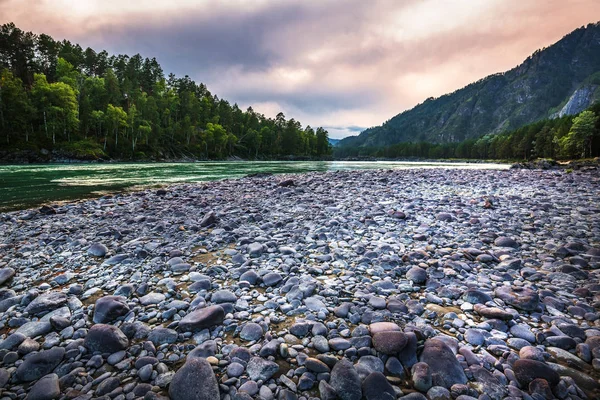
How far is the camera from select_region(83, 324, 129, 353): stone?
8.69 ft

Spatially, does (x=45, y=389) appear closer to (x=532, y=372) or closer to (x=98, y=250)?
(x=98, y=250)

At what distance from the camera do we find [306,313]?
10.6ft

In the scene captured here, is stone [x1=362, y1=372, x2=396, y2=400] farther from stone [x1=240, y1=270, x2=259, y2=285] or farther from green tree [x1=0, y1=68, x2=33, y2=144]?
green tree [x1=0, y1=68, x2=33, y2=144]

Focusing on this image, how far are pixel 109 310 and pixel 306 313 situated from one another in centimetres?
241

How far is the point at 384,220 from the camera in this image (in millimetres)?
7160

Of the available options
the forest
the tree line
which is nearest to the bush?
the forest

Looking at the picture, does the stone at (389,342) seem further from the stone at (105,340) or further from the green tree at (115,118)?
the green tree at (115,118)

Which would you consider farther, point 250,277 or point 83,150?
point 83,150

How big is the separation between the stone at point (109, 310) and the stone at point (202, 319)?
86cm

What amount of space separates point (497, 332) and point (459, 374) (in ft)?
3.16

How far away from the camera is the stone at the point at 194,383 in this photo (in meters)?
2.06

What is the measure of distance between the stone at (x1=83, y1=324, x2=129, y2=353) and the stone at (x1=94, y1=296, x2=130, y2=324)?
0.36 metres

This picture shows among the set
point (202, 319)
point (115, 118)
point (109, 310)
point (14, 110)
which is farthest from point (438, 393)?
point (115, 118)

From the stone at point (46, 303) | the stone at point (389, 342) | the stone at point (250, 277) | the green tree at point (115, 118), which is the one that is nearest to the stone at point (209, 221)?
the stone at point (250, 277)
